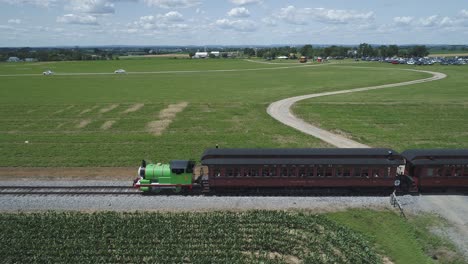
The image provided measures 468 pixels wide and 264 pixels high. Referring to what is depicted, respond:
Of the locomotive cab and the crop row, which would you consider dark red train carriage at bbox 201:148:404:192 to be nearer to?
the locomotive cab

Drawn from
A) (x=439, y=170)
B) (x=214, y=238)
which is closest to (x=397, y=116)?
(x=439, y=170)

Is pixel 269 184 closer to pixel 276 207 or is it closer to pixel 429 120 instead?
pixel 276 207

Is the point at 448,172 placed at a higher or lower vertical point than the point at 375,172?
lower

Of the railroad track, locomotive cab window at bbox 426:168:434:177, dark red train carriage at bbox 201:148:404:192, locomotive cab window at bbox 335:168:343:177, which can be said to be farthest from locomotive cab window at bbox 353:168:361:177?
the railroad track

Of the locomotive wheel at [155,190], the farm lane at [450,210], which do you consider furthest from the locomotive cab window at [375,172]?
the locomotive wheel at [155,190]

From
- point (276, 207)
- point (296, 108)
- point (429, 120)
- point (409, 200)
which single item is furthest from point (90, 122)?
point (429, 120)

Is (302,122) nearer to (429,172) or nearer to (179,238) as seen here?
(429,172)
